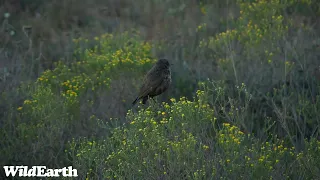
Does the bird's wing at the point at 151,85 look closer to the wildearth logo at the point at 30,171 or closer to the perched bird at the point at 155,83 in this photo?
the perched bird at the point at 155,83

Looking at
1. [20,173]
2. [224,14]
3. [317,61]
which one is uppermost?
[224,14]

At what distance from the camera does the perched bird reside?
27.0 feet

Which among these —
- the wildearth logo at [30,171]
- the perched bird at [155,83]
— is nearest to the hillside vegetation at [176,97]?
the wildearth logo at [30,171]

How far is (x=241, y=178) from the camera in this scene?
6312mm

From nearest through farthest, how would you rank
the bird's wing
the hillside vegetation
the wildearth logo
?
1. the hillside vegetation
2. the wildearth logo
3. the bird's wing

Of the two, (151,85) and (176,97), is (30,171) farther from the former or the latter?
(176,97)

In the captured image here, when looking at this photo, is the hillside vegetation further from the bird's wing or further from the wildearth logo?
the bird's wing

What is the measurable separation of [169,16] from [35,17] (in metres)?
2.90

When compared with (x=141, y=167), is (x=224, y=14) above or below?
above

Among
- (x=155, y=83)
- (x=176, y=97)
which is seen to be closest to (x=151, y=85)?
(x=155, y=83)

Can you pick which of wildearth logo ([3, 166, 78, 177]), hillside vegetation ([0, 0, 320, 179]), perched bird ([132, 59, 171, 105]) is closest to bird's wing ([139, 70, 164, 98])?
perched bird ([132, 59, 171, 105])

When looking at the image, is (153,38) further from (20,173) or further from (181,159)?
(181,159)

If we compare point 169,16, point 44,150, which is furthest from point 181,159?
point 169,16

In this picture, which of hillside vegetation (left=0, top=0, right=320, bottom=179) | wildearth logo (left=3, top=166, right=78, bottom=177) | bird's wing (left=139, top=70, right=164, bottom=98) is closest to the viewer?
hillside vegetation (left=0, top=0, right=320, bottom=179)
